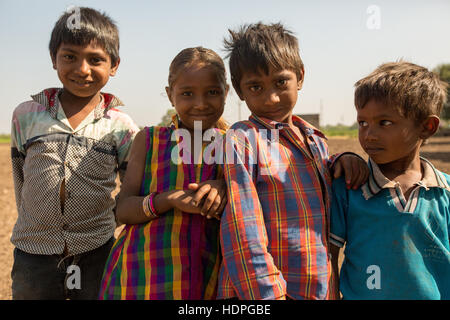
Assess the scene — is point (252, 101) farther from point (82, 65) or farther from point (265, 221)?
point (82, 65)

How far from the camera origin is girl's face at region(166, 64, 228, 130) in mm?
2039

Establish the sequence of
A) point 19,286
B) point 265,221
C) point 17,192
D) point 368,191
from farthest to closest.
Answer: point 17,192 < point 19,286 < point 368,191 < point 265,221

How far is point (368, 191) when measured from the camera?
1.93 metres

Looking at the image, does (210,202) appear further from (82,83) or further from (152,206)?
(82,83)

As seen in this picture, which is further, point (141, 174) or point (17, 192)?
point (17, 192)

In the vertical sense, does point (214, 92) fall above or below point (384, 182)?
above

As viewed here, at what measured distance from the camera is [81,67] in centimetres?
229

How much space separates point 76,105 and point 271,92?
4.22 ft

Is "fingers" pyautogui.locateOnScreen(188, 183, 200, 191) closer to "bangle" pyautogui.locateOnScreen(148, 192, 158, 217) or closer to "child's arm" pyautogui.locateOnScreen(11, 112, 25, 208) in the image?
"bangle" pyautogui.locateOnScreen(148, 192, 158, 217)

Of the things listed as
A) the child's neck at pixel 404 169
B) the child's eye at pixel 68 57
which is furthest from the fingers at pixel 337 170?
the child's eye at pixel 68 57

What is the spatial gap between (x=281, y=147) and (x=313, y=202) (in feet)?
1.00

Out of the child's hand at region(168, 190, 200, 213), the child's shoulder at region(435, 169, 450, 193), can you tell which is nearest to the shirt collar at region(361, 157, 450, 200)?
the child's shoulder at region(435, 169, 450, 193)

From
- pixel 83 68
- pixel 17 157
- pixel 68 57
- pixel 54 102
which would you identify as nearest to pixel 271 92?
pixel 83 68
